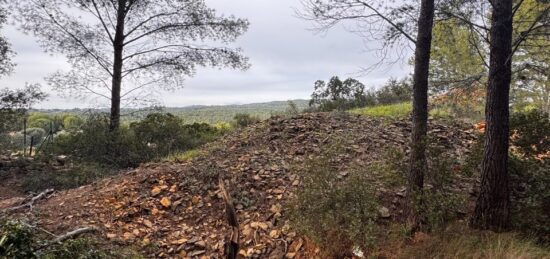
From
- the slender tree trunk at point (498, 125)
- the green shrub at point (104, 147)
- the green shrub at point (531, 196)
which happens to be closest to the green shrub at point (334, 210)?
the slender tree trunk at point (498, 125)

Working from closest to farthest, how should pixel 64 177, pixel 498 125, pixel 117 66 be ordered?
pixel 498 125, pixel 64 177, pixel 117 66

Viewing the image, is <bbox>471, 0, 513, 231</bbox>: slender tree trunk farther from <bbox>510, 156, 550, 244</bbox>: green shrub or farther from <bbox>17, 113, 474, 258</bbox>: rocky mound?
<bbox>17, 113, 474, 258</bbox>: rocky mound

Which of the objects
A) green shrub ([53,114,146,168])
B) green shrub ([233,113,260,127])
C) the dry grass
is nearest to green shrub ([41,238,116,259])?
the dry grass

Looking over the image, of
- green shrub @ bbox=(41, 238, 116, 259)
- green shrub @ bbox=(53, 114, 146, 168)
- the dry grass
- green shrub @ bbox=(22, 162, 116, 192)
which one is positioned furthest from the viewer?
green shrub @ bbox=(53, 114, 146, 168)

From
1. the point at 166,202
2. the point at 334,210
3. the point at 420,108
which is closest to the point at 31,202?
the point at 166,202

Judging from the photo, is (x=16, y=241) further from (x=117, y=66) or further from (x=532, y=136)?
(x=117, y=66)

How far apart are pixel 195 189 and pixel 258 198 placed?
1.05 meters

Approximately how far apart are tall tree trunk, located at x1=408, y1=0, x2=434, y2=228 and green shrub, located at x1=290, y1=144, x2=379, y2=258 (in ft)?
1.43

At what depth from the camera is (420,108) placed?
4.45 meters

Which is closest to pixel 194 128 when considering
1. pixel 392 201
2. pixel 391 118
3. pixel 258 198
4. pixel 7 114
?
pixel 7 114

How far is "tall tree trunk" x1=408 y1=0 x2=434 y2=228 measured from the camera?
14.3 feet

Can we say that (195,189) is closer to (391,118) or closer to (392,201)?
(392,201)

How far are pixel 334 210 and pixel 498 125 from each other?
188 centimetres

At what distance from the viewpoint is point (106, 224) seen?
5301 millimetres
